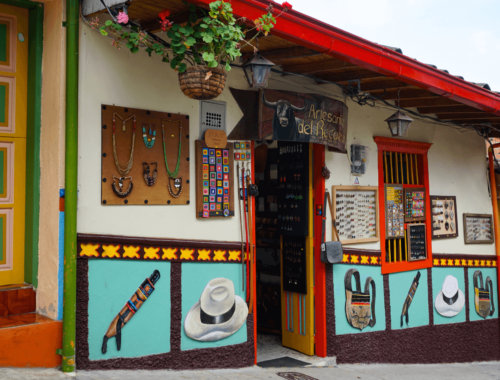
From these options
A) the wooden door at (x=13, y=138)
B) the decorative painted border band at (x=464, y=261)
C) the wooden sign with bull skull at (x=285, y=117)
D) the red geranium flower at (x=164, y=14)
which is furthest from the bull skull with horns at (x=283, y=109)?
the decorative painted border band at (x=464, y=261)

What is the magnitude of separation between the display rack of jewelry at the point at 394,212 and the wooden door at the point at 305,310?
1.31m

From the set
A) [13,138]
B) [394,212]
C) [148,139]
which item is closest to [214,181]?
[148,139]

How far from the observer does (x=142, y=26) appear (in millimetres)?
4094

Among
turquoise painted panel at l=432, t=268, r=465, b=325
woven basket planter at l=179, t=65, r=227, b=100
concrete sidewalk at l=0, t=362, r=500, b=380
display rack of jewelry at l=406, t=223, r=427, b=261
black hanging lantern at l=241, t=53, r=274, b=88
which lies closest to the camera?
concrete sidewalk at l=0, t=362, r=500, b=380

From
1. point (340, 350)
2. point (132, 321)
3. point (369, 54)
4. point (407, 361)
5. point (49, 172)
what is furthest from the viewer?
point (407, 361)

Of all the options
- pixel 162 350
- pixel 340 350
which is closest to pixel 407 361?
pixel 340 350

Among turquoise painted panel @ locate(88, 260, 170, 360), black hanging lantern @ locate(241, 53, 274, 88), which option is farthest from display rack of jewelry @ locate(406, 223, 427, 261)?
turquoise painted panel @ locate(88, 260, 170, 360)

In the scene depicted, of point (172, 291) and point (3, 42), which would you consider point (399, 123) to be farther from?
point (3, 42)

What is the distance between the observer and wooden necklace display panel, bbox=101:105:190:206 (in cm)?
391

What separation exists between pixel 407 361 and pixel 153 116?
199 inches

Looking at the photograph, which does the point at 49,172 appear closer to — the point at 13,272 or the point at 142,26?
the point at 13,272

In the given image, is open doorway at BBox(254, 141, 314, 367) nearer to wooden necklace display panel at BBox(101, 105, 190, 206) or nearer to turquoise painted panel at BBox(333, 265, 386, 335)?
turquoise painted panel at BBox(333, 265, 386, 335)

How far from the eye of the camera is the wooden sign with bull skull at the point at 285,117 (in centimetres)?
490

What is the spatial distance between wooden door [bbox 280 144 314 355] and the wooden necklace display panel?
6.55 ft
